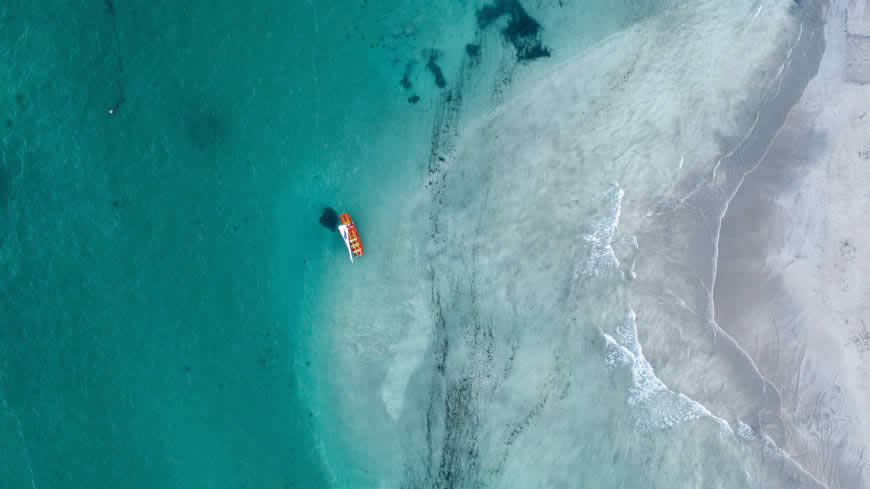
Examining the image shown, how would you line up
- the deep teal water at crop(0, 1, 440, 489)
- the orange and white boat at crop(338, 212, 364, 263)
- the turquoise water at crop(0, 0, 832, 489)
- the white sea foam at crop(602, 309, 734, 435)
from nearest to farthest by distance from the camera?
the white sea foam at crop(602, 309, 734, 435) → the turquoise water at crop(0, 0, 832, 489) → the orange and white boat at crop(338, 212, 364, 263) → the deep teal water at crop(0, 1, 440, 489)

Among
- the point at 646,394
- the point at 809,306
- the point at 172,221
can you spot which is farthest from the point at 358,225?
the point at 809,306

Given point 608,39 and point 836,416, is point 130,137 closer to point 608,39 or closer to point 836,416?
point 608,39

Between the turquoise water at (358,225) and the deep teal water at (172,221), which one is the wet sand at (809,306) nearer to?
the turquoise water at (358,225)

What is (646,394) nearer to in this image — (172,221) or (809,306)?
(809,306)

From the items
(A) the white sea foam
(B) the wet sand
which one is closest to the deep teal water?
(A) the white sea foam

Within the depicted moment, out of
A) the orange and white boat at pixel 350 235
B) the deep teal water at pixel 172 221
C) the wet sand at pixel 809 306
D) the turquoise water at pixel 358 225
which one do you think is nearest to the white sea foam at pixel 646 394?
the turquoise water at pixel 358 225

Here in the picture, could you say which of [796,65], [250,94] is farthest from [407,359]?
[796,65]

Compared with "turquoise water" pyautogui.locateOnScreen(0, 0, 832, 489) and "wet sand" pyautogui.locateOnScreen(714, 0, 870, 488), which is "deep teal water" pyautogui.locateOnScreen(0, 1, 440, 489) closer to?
"turquoise water" pyautogui.locateOnScreen(0, 0, 832, 489)
